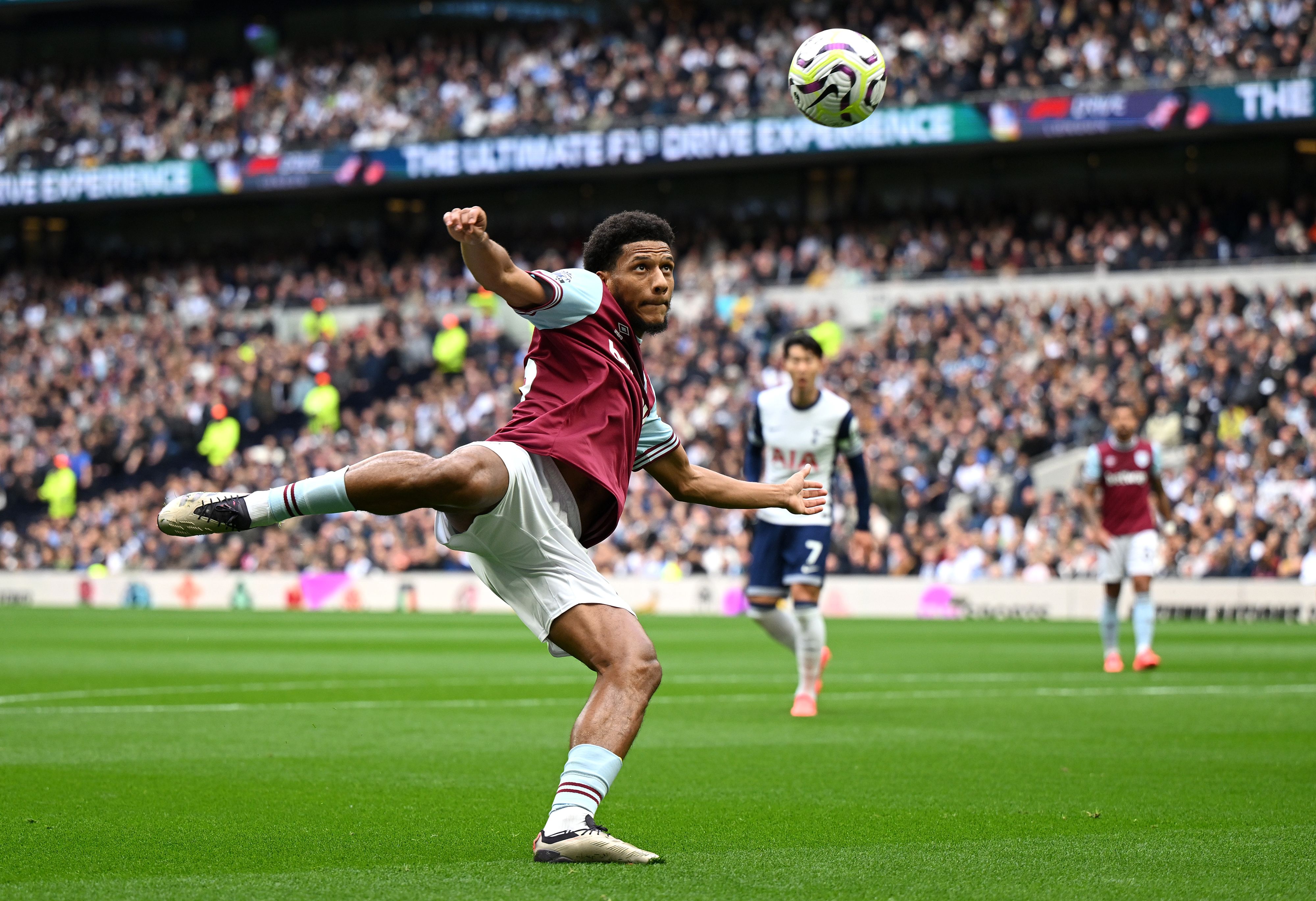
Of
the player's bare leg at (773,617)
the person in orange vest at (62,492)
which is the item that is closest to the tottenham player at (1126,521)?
the player's bare leg at (773,617)

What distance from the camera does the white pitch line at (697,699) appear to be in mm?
12242

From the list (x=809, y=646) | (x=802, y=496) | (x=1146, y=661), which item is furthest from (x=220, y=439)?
(x=802, y=496)

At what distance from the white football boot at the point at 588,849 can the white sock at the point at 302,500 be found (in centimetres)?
133

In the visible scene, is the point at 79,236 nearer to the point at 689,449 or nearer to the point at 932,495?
the point at 689,449

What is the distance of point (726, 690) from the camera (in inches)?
550

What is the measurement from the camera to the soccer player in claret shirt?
17.9ft

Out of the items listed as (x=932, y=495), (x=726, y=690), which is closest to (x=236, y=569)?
(x=932, y=495)

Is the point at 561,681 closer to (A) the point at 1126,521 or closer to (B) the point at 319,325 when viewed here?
(A) the point at 1126,521

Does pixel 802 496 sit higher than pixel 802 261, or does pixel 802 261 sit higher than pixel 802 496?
pixel 802 261

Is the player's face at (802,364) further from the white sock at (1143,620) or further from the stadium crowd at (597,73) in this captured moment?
the stadium crowd at (597,73)

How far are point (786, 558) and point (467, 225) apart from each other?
7.29 meters

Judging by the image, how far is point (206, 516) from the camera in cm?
555

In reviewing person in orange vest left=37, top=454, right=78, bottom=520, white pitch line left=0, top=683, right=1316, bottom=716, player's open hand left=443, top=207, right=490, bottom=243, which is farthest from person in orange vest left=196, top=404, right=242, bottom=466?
player's open hand left=443, top=207, right=490, bottom=243

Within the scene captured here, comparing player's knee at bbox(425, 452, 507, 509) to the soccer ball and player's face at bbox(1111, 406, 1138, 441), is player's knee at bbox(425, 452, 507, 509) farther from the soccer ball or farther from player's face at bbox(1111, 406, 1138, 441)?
player's face at bbox(1111, 406, 1138, 441)
